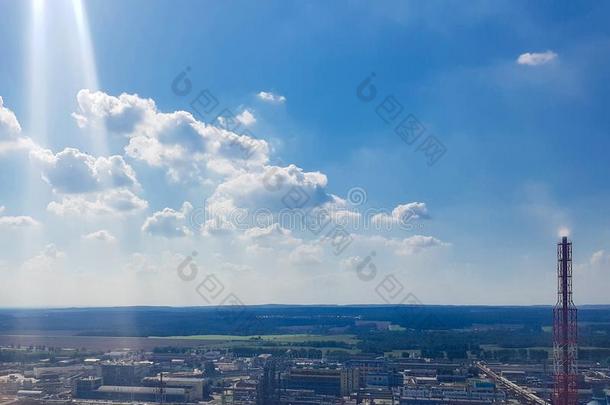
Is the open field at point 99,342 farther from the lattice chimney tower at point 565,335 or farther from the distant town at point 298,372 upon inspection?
the lattice chimney tower at point 565,335

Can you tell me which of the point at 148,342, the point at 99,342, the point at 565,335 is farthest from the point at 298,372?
the point at 99,342

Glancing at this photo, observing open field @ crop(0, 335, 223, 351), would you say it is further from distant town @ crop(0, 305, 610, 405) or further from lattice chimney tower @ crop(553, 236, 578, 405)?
lattice chimney tower @ crop(553, 236, 578, 405)

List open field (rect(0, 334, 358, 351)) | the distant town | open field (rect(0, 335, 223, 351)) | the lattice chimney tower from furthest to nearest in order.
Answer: open field (rect(0, 334, 358, 351))
open field (rect(0, 335, 223, 351))
the distant town
the lattice chimney tower

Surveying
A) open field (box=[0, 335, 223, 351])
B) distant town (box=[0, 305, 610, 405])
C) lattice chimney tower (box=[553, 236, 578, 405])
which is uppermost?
lattice chimney tower (box=[553, 236, 578, 405])

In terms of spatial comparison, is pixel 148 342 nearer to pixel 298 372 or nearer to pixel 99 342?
pixel 99 342

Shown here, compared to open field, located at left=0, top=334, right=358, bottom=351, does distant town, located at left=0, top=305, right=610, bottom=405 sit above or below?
above

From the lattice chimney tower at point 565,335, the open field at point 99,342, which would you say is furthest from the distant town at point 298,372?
the lattice chimney tower at point 565,335

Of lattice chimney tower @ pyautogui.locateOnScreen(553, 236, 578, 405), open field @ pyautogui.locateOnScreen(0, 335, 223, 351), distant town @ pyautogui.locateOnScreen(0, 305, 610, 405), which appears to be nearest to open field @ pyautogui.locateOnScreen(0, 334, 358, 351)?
open field @ pyautogui.locateOnScreen(0, 335, 223, 351)

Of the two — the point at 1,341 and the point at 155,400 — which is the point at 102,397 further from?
the point at 1,341

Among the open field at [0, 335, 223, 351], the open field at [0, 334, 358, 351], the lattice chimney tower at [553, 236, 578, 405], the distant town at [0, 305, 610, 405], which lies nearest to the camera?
the lattice chimney tower at [553, 236, 578, 405]

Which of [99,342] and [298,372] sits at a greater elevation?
[298,372]

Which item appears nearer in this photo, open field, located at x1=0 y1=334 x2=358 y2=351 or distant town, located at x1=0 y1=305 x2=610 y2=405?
distant town, located at x1=0 y1=305 x2=610 y2=405
